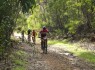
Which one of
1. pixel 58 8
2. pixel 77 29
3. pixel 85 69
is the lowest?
pixel 85 69

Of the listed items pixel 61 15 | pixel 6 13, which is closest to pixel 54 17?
pixel 61 15

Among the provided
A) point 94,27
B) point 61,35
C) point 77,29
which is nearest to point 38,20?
point 61,35

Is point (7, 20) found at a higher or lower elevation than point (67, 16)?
lower

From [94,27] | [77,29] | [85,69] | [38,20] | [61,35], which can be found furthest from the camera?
[38,20]

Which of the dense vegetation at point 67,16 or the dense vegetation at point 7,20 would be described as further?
the dense vegetation at point 67,16

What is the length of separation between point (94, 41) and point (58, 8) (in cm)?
1300

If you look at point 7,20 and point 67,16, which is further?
point 67,16

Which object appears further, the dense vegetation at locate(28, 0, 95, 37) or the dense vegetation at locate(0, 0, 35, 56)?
the dense vegetation at locate(28, 0, 95, 37)

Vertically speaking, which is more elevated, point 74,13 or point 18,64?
point 74,13

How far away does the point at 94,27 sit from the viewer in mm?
30000

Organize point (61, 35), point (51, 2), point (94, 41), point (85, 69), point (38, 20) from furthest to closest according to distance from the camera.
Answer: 1. point (38, 20)
2. point (51, 2)
3. point (61, 35)
4. point (94, 41)
5. point (85, 69)

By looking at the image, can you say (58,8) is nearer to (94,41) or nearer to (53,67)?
(94,41)

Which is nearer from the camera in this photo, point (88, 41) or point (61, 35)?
point (88, 41)

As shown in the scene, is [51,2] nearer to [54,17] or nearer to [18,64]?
[54,17]
